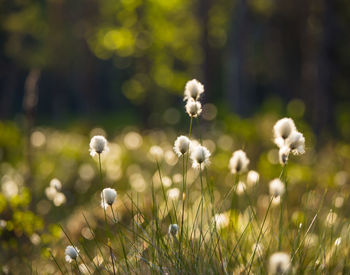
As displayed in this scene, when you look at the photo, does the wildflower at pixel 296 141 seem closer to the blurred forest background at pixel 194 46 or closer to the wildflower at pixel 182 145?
the wildflower at pixel 182 145

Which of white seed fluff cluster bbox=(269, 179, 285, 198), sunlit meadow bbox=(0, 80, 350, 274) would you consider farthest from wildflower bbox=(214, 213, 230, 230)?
white seed fluff cluster bbox=(269, 179, 285, 198)

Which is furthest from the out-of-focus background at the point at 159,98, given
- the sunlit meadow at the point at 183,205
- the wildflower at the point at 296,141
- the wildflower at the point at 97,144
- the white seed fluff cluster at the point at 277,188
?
the wildflower at the point at 97,144

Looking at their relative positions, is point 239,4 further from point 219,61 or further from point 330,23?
Result: point 219,61

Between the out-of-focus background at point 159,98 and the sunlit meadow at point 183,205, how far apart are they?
0.04 metres

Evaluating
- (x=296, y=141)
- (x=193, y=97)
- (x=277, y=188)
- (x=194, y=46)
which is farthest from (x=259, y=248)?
(x=194, y=46)

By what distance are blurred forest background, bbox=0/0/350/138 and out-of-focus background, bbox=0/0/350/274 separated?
0.05 m

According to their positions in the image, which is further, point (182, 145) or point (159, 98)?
point (159, 98)

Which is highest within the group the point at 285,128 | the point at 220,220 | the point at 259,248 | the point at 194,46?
the point at 194,46

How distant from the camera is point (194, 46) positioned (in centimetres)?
1711

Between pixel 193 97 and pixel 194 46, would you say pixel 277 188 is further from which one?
pixel 194 46

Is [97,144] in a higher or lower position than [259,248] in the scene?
higher

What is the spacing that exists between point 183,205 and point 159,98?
24.3 m

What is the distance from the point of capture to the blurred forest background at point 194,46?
10906mm

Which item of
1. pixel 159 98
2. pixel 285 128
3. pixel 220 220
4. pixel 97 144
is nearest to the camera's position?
pixel 285 128
